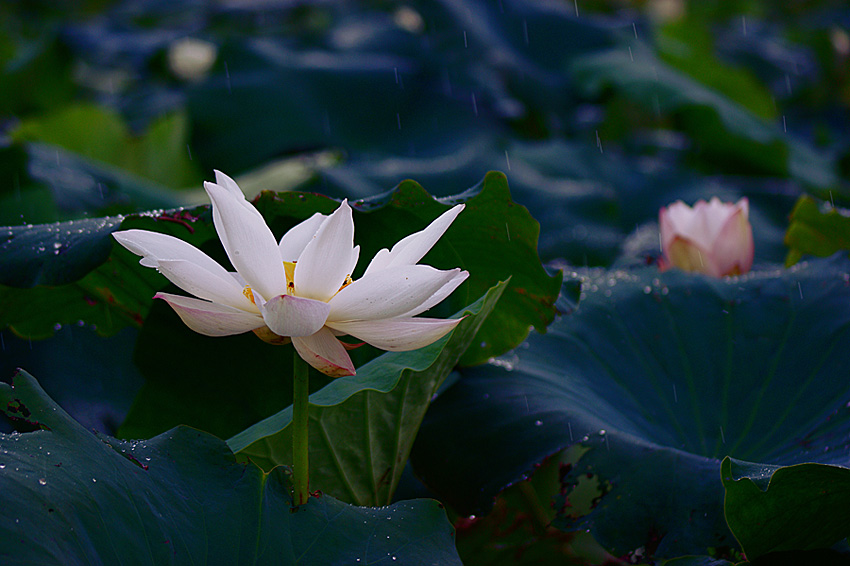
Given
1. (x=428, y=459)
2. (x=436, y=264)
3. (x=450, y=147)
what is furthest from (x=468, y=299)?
(x=450, y=147)

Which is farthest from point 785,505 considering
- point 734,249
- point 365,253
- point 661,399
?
point 734,249

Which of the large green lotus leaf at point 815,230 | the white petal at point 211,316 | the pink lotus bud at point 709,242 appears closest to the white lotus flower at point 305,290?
the white petal at point 211,316

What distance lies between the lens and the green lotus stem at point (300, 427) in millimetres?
621

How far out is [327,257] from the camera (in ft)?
1.92

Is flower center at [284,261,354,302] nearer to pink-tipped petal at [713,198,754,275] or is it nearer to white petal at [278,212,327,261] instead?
white petal at [278,212,327,261]

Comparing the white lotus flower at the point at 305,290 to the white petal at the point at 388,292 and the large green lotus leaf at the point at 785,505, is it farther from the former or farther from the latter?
the large green lotus leaf at the point at 785,505

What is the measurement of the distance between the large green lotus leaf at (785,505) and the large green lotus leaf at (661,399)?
0.06 metres

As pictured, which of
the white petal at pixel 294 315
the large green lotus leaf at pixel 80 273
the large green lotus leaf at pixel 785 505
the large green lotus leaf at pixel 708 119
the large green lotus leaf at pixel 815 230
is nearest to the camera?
the white petal at pixel 294 315

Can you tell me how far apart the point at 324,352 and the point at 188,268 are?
12 cm

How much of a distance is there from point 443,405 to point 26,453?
514mm

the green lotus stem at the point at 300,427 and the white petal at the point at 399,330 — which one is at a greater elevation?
the white petal at the point at 399,330

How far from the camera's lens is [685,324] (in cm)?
108

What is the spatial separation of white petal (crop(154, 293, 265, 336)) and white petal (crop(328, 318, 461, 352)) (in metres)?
0.07

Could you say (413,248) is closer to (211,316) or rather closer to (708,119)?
(211,316)
